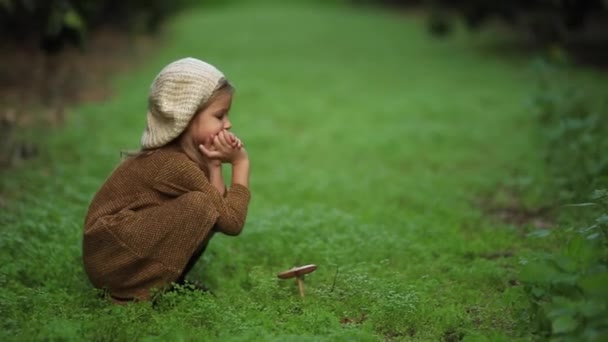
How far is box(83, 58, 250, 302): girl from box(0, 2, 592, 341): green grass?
0.21 m

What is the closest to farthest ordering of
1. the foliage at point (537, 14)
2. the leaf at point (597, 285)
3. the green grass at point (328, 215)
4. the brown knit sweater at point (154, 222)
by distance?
the leaf at point (597, 285) → the green grass at point (328, 215) → the brown knit sweater at point (154, 222) → the foliage at point (537, 14)

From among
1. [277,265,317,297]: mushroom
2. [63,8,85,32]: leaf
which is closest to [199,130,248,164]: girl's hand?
[277,265,317,297]: mushroom

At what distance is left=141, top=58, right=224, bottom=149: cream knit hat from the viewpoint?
3.79 m

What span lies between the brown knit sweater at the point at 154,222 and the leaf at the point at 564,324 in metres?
1.60

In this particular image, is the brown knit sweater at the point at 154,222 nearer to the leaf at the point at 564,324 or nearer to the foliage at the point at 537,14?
the leaf at the point at 564,324

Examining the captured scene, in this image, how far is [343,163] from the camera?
7738 mm

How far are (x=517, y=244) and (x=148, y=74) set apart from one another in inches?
354

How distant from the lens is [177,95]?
3799 mm

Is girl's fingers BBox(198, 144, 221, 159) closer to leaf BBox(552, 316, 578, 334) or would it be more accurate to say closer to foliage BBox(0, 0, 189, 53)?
leaf BBox(552, 316, 578, 334)

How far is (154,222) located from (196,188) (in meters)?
0.27

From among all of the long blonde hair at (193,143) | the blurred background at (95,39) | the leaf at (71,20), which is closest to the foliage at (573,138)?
the blurred background at (95,39)

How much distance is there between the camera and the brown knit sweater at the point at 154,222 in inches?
149

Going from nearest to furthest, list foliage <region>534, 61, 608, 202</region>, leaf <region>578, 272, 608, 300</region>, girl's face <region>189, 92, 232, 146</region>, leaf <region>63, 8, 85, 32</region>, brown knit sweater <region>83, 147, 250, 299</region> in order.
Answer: leaf <region>578, 272, 608, 300</region> < brown knit sweater <region>83, 147, 250, 299</region> < girl's face <region>189, 92, 232, 146</region> < foliage <region>534, 61, 608, 202</region> < leaf <region>63, 8, 85, 32</region>

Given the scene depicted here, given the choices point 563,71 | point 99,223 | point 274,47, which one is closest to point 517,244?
point 99,223
